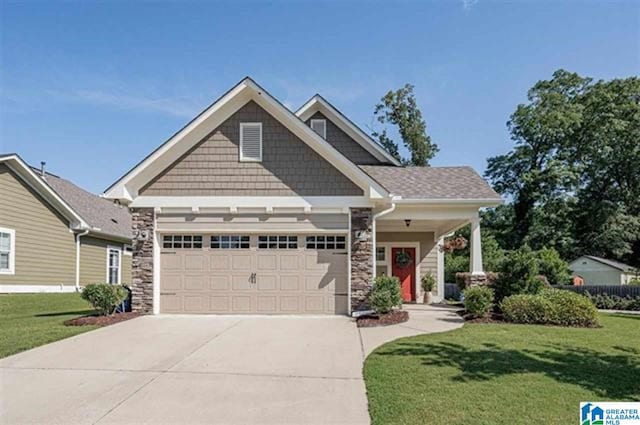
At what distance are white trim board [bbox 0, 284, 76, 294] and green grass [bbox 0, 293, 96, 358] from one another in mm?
793

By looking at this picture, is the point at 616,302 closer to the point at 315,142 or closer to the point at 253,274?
the point at 315,142

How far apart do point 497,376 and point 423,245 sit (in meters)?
11.0

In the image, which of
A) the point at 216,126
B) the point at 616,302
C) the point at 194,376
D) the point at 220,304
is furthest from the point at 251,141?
the point at 616,302

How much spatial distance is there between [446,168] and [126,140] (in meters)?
12.7

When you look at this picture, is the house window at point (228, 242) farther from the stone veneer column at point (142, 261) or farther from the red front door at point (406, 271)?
the red front door at point (406, 271)

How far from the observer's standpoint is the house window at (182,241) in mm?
11922

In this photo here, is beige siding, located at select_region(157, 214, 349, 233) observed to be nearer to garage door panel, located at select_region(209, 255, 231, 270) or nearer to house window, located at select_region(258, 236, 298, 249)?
house window, located at select_region(258, 236, 298, 249)

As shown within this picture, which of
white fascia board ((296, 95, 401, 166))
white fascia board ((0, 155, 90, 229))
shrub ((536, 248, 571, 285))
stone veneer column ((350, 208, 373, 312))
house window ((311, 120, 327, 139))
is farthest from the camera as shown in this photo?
shrub ((536, 248, 571, 285))

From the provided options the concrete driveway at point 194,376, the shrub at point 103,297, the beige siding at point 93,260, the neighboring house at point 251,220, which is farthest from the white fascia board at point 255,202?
the beige siding at point 93,260

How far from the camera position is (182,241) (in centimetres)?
1194

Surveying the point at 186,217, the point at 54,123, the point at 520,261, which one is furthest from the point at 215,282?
the point at 54,123

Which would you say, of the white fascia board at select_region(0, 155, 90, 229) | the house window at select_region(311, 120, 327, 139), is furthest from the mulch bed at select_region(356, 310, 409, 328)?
the white fascia board at select_region(0, 155, 90, 229)

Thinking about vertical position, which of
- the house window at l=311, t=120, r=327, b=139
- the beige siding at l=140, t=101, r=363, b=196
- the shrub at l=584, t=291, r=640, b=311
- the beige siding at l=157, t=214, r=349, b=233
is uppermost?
the house window at l=311, t=120, r=327, b=139

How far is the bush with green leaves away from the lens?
1064 cm
